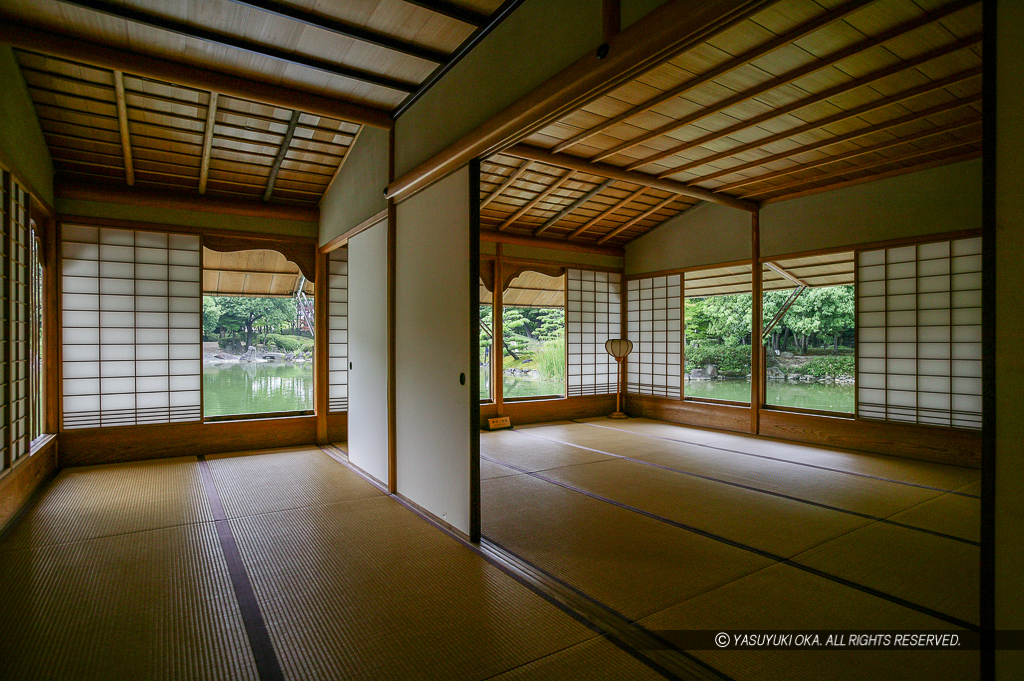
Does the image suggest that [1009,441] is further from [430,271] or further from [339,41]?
[339,41]

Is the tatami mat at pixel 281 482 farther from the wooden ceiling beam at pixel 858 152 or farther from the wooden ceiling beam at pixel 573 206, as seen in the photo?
the wooden ceiling beam at pixel 858 152

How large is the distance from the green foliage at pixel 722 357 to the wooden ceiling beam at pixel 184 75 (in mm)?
12068

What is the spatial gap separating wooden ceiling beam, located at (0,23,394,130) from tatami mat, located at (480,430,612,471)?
2992mm

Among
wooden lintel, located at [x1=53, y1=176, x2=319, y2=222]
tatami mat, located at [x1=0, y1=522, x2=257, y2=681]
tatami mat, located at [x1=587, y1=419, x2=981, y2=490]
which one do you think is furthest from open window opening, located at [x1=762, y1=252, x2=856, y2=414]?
tatami mat, located at [x1=0, y1=522, x2=257, y2=681]

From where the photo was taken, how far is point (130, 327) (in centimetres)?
480

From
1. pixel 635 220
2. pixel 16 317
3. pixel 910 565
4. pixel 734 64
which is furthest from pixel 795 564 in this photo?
pixel 635 220

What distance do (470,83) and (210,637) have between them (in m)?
2.94

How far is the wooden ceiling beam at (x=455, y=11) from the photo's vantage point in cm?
273

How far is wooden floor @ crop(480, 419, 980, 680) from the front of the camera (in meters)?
2.06

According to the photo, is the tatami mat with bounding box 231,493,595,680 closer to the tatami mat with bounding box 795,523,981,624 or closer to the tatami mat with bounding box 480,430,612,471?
the tatami mat with bounding box 795,523,981,624

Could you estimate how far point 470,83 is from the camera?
3.03 meters

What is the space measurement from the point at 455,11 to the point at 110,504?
377cm

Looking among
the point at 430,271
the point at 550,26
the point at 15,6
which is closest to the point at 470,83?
the point at 550,26

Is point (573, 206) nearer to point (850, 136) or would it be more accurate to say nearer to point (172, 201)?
point (850, 136)
